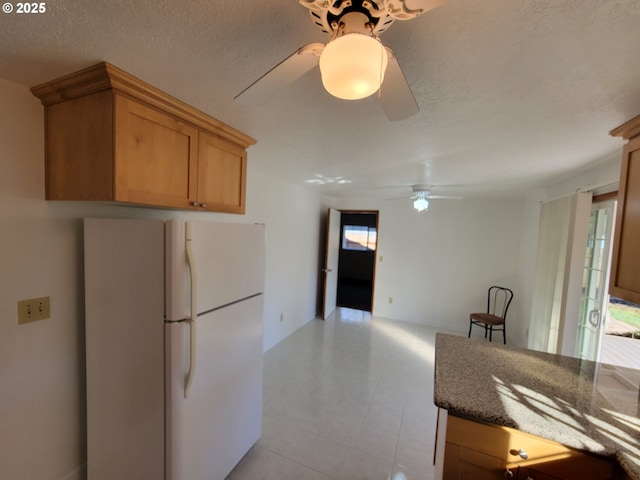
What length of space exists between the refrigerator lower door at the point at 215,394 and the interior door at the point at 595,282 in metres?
2.75

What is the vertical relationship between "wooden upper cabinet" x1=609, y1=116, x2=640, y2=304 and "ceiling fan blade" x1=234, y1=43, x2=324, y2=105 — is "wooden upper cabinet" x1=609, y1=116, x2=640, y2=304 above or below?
below

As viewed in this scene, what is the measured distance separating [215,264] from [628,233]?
2.14 m

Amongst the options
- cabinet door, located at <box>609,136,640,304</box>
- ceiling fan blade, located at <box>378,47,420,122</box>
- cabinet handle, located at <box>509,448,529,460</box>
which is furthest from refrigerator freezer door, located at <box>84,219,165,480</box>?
cabinet door, located at <box>609,136,640,304</box>

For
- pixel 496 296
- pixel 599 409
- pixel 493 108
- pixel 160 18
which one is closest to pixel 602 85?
pixel 493 108

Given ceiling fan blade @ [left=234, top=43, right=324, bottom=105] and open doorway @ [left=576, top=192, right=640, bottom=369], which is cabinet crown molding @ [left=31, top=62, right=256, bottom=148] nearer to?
ceiling fan blade @ [left=234, top=43, right=324, bottom=105]

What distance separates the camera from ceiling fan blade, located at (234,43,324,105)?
741 mm

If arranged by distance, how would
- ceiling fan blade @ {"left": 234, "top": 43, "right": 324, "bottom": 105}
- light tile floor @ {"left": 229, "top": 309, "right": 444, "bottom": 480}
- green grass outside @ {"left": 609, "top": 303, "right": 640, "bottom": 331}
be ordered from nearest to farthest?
ceiling fan blade @ {"left": 234, "top": 43, "right": 324, "bottom": 105} < light tile floor @ {"left": 229, "top": 309, "right": 444, "bottom": 480} < green grass outside @ {"left": 609, "top": 303, "right": 640, "bottom": 331}

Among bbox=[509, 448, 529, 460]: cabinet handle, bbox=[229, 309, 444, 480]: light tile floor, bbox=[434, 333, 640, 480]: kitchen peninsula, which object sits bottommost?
bbox=[229, 309, 444, 480]: light tile floor

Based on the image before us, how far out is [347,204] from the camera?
519cm

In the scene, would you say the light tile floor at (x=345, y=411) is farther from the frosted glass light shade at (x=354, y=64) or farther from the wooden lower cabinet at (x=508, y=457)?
the frosted glass light shade at (x=354, y=64)

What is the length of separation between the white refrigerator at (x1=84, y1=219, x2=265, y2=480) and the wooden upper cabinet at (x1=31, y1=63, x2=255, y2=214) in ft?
0.65

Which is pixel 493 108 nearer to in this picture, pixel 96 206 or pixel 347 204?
pixel 96 206

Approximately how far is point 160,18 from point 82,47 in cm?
40

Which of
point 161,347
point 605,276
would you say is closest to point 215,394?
point 161,347
